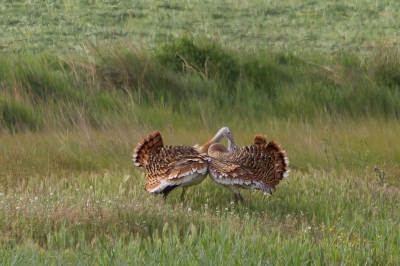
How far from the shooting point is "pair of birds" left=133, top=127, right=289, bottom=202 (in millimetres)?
5488

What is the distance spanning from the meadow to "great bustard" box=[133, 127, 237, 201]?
0.16 meters

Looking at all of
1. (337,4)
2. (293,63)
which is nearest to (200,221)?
(293,63)

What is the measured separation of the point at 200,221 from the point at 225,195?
1.13m

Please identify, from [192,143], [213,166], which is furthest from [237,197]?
[192,143]

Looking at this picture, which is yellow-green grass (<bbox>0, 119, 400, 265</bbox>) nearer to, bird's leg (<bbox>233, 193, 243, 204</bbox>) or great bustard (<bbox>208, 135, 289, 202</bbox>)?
bird's leg (<bbox>233, 193, 243, 204</bbox>)

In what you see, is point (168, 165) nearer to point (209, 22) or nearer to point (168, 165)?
point (168, 165)

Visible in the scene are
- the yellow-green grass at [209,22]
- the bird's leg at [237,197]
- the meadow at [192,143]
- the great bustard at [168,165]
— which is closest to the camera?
the meadow at [192,143]

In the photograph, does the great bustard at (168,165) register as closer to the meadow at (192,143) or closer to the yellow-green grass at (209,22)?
the meadow at (192,143)

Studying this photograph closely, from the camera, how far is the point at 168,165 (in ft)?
18.6

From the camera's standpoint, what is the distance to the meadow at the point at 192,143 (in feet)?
14.5

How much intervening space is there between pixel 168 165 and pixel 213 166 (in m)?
0.35

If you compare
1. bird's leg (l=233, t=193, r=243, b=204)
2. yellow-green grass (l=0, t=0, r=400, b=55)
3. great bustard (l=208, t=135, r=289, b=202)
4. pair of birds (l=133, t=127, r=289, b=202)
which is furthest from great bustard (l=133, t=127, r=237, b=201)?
yellow-green grass (l=0, t=0, r=400, b=55)

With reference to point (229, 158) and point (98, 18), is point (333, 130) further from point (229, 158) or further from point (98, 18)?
point (98, 18)

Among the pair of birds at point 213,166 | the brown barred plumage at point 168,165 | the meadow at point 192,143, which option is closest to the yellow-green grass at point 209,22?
the meadow at point 192,143
